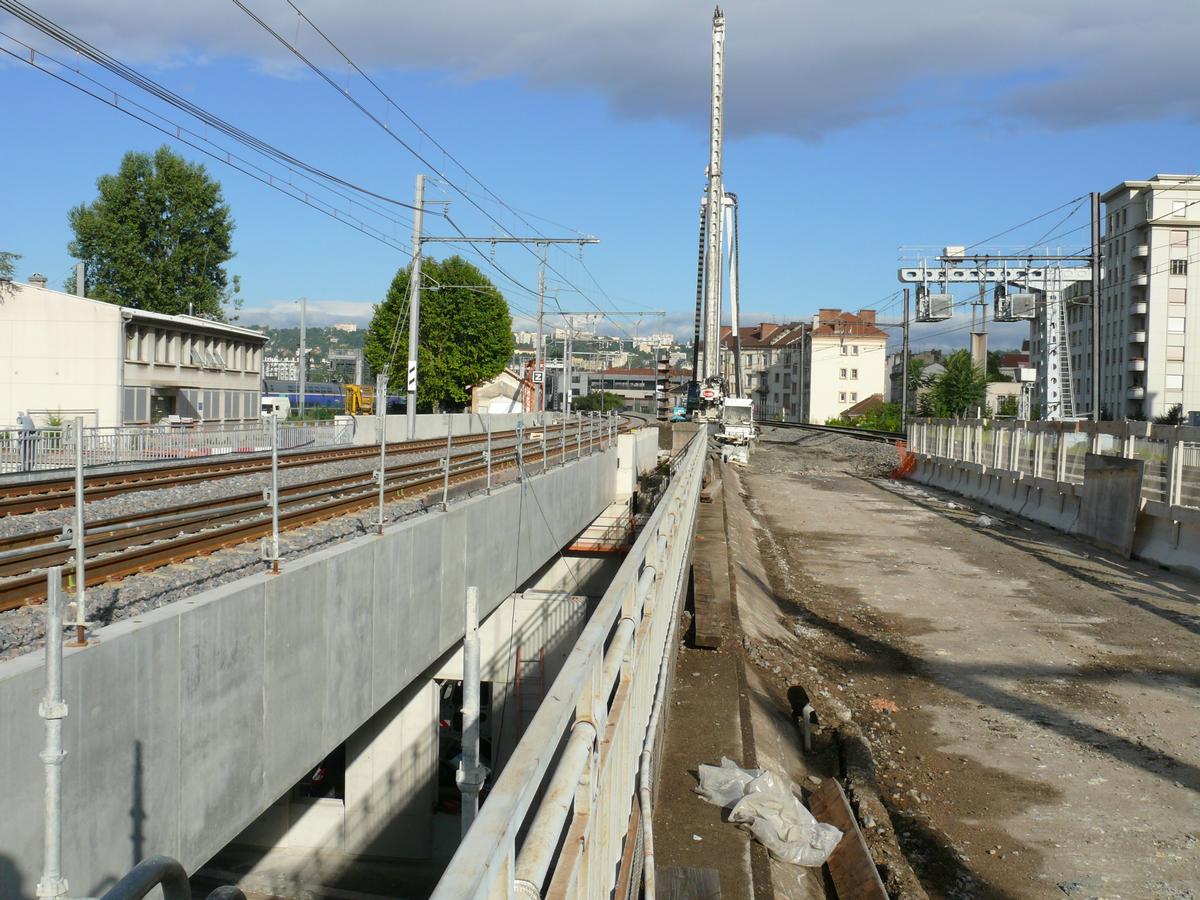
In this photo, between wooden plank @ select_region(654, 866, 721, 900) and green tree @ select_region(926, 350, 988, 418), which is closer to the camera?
wooden plank @ select_region(654, 866, 721, 900)

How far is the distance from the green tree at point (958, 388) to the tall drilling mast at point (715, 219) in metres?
23.7

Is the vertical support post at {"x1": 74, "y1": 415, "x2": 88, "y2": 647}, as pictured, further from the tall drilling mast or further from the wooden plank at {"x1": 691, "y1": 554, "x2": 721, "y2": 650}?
the tall drilling mast

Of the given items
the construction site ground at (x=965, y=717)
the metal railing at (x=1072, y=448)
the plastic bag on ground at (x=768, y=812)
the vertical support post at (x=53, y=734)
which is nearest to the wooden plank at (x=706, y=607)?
the construction site ground at (x=965, y=717)

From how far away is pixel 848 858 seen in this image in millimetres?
7203

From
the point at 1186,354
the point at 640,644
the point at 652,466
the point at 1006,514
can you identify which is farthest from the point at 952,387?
the point at 640,644

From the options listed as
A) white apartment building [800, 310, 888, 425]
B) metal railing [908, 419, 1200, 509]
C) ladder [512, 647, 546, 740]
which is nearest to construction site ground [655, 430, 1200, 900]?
metal railing [908, 419, 1200, 509]

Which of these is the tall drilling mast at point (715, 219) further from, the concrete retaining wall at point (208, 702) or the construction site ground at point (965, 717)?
the concrete retaining wall at point (208, 702)

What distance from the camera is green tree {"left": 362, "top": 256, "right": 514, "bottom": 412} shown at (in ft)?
269

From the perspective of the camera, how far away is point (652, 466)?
42906 mm

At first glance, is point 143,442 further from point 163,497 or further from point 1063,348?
point 1063,348

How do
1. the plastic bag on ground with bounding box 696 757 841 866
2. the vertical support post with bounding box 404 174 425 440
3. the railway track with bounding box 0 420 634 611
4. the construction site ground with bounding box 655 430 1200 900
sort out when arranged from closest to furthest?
the plastic bag on ground with bounding box 696 757 841 866 < the construction site ground with bounding box 655 430 1200 900 < the railway track with bounding box 0 420 634 611 < the vertical support post with bounding box 404 174 425 440

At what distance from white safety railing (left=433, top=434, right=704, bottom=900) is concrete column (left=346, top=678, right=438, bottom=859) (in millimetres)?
12730

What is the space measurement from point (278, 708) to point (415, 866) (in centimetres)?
1206

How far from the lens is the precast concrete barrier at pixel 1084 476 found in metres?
20.0
